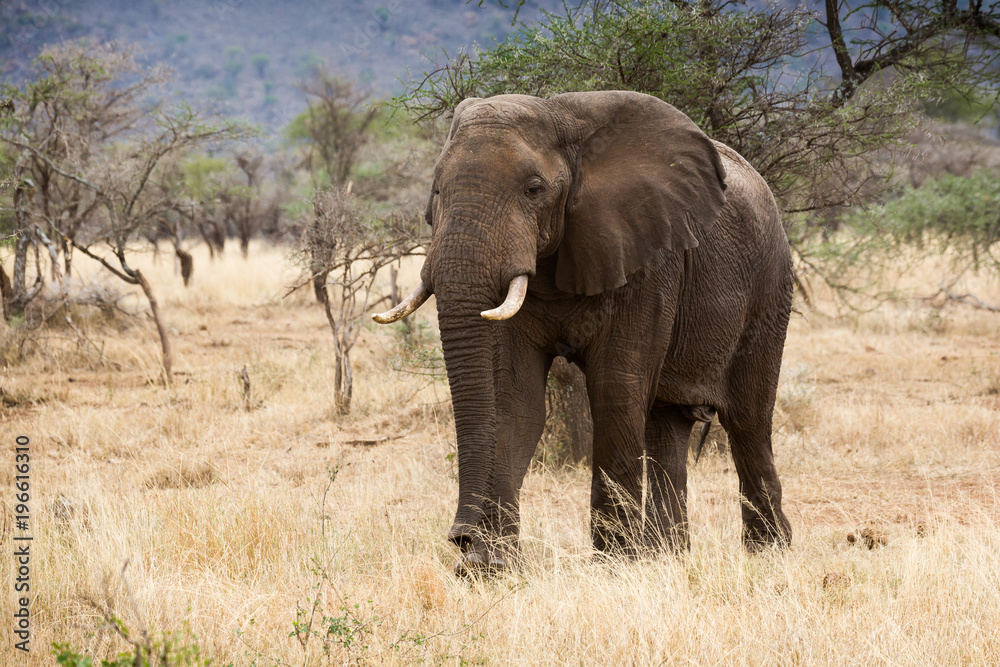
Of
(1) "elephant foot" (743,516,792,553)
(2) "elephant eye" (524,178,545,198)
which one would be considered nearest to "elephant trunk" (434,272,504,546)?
(2) "elephant eye" (524,178,545,198)

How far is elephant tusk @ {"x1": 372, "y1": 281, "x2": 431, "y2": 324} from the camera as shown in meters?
3.48

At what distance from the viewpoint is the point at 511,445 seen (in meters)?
4.14

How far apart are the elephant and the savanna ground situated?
49 centimetres

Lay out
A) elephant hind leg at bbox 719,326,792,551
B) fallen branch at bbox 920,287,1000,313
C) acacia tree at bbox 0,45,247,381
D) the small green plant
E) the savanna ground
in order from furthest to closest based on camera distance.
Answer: fallen branch at bbox 920,287,1000,313 < acacia tree at bbox 0,45,247,381 < elephant hind leg at bbox 719,326,792,551 < the savanna ground < the small green plant

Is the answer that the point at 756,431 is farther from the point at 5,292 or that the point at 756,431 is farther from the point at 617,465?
the point at 5,292

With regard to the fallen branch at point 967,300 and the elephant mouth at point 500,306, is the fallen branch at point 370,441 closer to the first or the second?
the elephant mouth at point 500,306

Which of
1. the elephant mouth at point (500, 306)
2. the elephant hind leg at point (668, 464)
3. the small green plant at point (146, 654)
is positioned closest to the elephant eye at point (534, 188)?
the elephant mouth at point (500, 306)

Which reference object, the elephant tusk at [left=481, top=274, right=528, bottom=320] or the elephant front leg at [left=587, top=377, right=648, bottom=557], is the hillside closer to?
the elephant front leg at [left=587, top=377, right=648, bottom=557]

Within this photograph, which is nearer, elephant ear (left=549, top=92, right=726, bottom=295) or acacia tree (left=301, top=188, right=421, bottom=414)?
elephant ear (left=549, top=92, right=726, bottom=295)

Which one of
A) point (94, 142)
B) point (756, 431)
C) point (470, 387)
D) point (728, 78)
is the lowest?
point (756, 431)

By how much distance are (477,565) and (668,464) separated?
1484 millimetres

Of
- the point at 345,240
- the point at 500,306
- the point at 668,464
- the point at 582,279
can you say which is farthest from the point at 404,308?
the point at 345,240

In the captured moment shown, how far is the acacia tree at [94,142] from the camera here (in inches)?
386

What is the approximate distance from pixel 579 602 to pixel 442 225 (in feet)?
5.41
